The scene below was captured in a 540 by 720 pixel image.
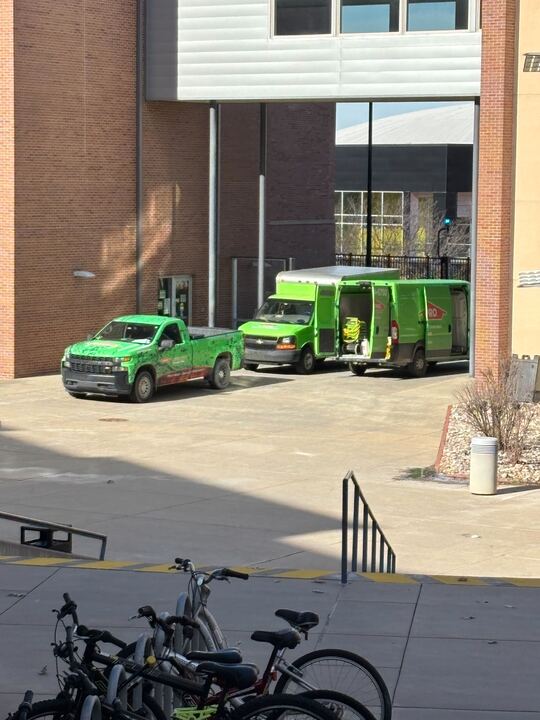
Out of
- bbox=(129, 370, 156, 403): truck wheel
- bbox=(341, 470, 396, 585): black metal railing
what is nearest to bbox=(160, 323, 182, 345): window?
bbox=(129, 370, 156, 403): truck wheel

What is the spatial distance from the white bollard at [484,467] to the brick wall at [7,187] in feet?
51.5

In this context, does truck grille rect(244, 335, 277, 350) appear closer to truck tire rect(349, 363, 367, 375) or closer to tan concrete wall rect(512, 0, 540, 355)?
truck tire rect(349, 363, 367, 375)

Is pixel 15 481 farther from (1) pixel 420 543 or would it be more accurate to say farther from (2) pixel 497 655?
(2) pixel 497 655

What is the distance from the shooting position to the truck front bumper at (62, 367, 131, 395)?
2962cm

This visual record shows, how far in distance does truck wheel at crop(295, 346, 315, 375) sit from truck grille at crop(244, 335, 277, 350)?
84 centimetres

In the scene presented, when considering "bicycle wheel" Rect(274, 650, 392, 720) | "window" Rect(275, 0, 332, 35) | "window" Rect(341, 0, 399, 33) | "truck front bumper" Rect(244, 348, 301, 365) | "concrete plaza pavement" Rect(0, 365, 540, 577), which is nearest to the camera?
"bicycle wheel" Rect(274, 650, 392, 720)

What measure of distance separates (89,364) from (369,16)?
469 inches

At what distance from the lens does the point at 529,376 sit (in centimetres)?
2903

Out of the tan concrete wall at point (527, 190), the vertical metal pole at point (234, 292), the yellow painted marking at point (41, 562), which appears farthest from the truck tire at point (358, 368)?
the yellow painted marking at point (41, 562)

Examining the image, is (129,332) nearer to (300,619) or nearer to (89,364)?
(89,364)

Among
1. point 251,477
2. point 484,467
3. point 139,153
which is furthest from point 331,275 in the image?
point 484,467

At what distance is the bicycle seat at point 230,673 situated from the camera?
6641 mm

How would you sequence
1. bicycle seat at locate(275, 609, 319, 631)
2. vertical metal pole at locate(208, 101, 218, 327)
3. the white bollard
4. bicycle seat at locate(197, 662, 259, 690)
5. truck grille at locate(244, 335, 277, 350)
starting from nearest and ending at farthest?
1. bicycle seat at locate(197, 662, 259, 690)
2. bicycle seat at locate(275, 609, 319, 631)
3. the white bollard
4. truck grille at locate(244, 335, 277, 350)
5. vertical metal pole at locate(208, 101, 218, 327)

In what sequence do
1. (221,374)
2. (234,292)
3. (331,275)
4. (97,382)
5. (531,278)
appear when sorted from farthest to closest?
(234,292)
(331,275)
(221,374)
(531,278)
(97,382)
